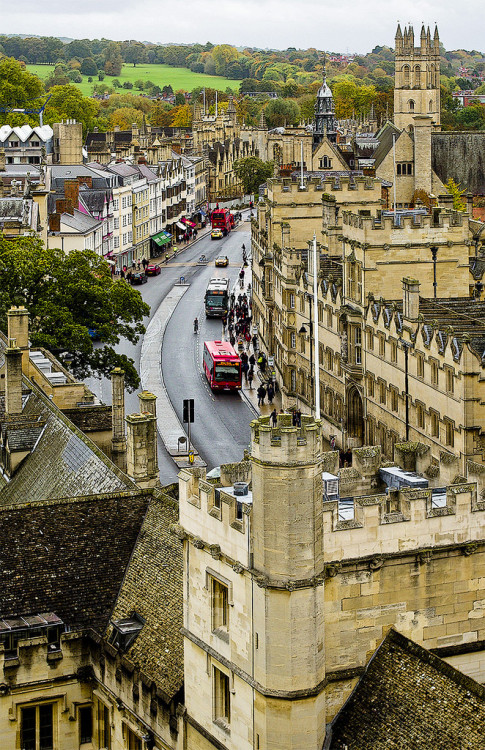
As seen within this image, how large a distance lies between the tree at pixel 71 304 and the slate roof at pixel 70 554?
1428 inches

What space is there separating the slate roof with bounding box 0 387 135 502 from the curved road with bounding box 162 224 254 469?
19777 millimetres

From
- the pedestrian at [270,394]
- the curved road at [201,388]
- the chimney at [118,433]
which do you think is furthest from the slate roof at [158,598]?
the pedestrian at [270,394]

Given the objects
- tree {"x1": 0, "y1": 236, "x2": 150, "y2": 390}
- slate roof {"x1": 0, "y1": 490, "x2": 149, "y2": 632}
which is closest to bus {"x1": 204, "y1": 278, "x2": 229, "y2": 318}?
tree {"x1": 0, "y1": 236, "x2": 150, "y2": 390}

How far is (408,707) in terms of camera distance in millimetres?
24641

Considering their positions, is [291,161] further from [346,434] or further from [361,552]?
[361,552]

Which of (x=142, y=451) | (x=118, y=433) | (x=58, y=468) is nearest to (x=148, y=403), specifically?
(x=142, y=451)

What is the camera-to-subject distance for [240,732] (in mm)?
25312

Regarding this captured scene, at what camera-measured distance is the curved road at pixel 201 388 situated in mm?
69250

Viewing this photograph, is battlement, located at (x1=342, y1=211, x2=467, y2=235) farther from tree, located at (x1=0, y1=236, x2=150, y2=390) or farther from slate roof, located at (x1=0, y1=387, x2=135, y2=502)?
slate roof, located at (x1=0, y1=387, x2=135, y2=502)

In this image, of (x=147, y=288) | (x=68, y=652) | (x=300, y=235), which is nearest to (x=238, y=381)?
(x=300, y=235)

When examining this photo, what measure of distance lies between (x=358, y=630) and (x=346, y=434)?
1622 inches

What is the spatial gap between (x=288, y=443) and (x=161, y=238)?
129131 millimetres

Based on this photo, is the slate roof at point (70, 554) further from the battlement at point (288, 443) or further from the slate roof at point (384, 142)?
the slate roof at point (384, 142)

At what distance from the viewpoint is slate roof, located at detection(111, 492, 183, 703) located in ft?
94.7
